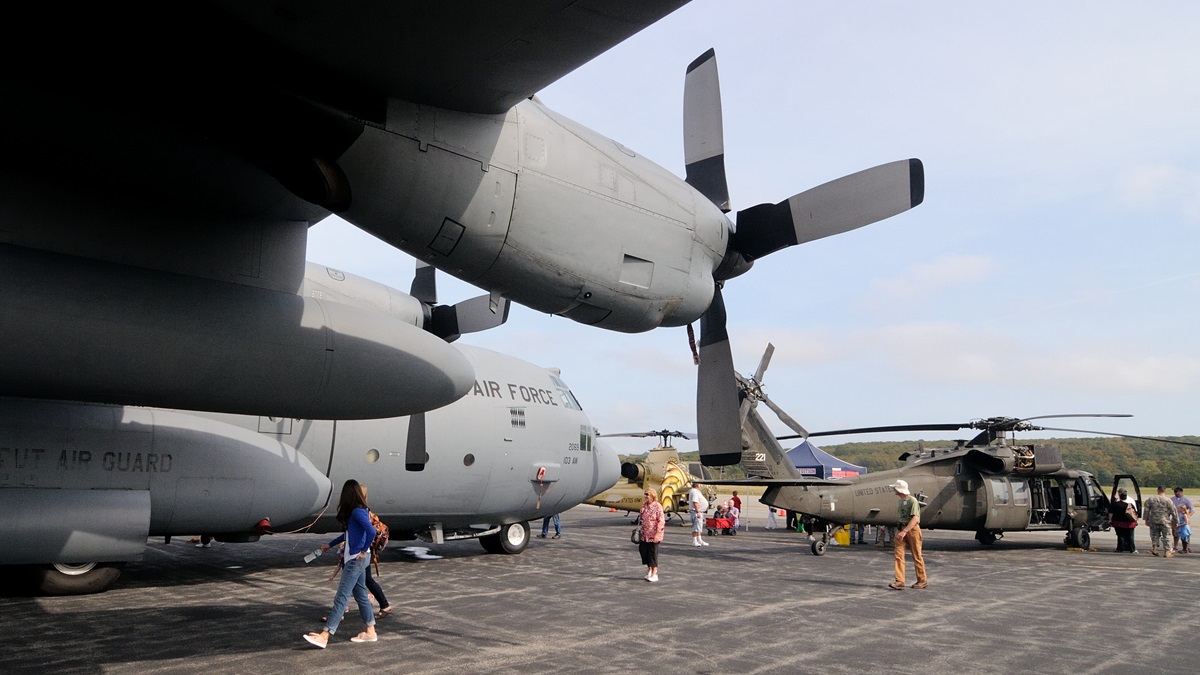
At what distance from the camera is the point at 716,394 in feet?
24.2

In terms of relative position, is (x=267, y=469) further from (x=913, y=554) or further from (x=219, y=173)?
(x=913, y=554)

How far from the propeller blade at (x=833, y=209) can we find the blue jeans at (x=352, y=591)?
A: 4.63 metres

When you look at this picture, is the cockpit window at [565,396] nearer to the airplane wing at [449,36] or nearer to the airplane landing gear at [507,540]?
the airplane landing gear at [507,540]

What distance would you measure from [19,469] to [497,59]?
24.1 feet

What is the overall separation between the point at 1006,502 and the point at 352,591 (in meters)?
16.4

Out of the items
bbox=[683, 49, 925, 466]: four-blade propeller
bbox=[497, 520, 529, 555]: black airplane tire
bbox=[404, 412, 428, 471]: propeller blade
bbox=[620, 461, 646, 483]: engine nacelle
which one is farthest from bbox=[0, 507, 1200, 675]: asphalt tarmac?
bbox=[620, 461, 646, 483]: engine nacelle

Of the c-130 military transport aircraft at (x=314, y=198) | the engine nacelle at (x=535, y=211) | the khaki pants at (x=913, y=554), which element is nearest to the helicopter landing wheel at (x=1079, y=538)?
the khaki pants at (x=913, y=554)

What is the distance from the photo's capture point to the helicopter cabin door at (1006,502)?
18406mm

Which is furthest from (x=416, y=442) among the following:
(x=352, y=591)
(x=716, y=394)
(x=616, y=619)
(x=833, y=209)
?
(x=833, y=209)

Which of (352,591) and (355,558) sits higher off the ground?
(355,558)

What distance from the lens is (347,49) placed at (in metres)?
3.94

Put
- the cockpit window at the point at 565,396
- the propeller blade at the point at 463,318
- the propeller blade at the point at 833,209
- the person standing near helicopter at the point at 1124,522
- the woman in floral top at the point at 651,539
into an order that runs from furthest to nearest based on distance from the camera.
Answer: the person standing near helicopter at the point at 1124,522, the cockpit window at the point at 565,396, the woman in floral top at the point at 651,539, the propeller blade at the point at 463,318, the propeller blade at the point at 833,209

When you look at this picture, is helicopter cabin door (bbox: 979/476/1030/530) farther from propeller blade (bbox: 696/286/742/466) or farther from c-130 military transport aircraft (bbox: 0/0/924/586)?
c-130 military transport aircraft (bbox: 0/0/924/586)

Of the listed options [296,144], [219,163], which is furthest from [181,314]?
[296,144]
